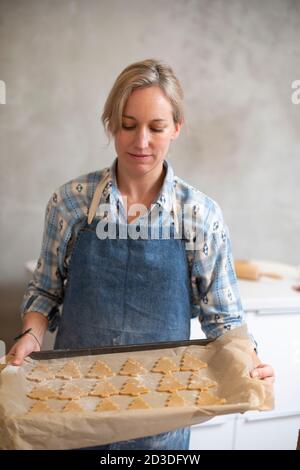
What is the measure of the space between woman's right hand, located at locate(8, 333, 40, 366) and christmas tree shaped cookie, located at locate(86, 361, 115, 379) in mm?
143

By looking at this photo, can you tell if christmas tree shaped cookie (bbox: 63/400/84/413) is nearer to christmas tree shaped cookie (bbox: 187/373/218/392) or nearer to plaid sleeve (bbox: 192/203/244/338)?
christmas tree shaped cookie (bbox: 187/373/218/392)

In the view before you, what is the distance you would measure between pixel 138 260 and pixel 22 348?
1.10ft

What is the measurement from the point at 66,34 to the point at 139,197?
1.02 m

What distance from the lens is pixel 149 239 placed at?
1329mm

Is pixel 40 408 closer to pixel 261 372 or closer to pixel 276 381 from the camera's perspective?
pixel 261 372

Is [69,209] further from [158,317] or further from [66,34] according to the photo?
[66,34]

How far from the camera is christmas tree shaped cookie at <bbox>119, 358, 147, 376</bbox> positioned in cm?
122

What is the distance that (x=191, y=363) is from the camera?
1.24 metres
